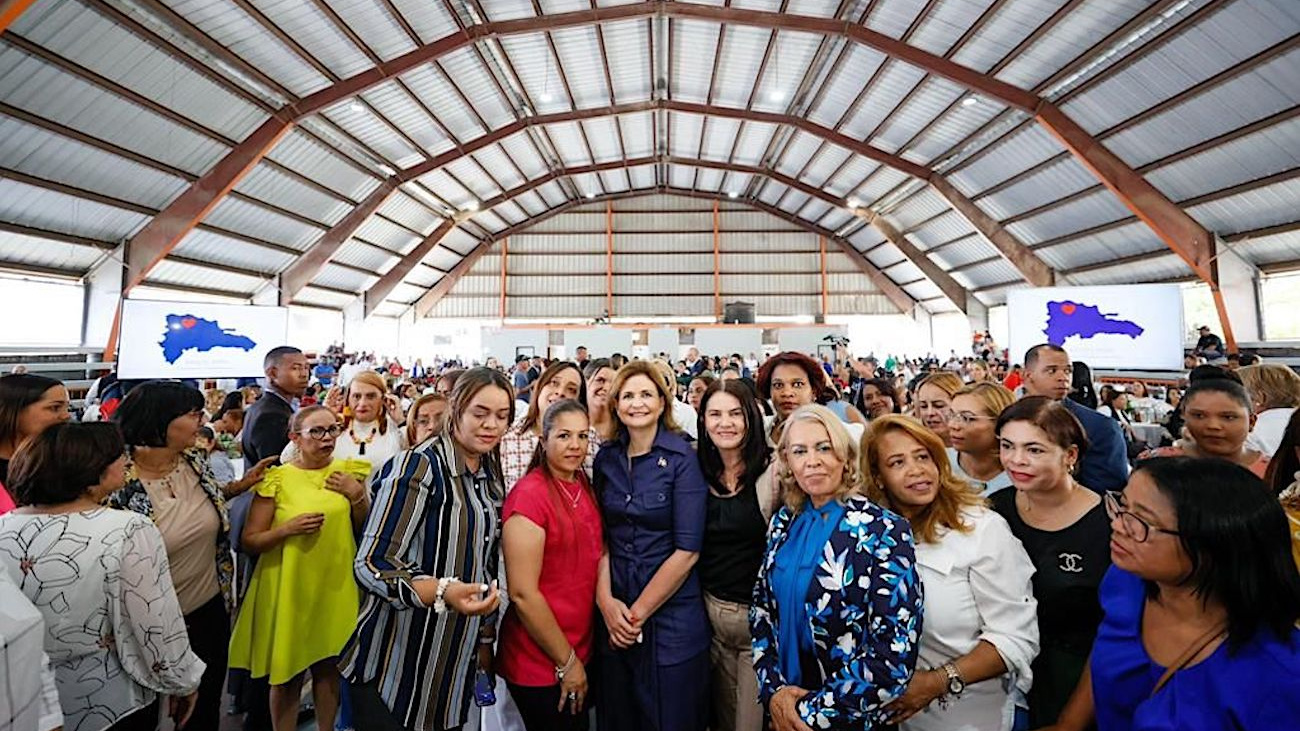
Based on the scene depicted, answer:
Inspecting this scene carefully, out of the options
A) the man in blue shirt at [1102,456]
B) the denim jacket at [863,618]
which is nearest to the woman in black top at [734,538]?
the denim jacket at [863,618]

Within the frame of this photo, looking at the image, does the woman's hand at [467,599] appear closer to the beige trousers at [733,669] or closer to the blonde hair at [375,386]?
the beige trousers at [733,669]

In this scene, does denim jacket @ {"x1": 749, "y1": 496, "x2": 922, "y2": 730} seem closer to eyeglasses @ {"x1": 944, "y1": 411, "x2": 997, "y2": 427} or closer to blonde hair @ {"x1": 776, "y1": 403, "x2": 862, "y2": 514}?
blonde hair @ {"x1": 776, "y1": 403, "x2": 862, "y2": 514}

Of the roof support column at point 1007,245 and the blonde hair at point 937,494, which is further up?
the roof support column at point 1007,245

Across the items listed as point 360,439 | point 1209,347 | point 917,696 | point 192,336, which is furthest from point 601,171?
point 917,696

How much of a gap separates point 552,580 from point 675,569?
0.38 metres

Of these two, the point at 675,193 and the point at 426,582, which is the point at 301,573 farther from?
the point at 675,193

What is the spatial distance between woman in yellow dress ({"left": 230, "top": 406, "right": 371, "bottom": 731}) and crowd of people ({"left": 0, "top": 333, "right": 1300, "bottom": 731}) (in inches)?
0.4

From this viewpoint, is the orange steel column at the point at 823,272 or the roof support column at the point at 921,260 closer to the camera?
the roof support column at the point at 921,260

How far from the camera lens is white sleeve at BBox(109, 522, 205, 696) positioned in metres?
1.43

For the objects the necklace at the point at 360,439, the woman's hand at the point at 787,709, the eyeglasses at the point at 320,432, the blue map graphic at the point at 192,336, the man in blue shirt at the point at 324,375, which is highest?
the blue map graphic at the point at 192,336

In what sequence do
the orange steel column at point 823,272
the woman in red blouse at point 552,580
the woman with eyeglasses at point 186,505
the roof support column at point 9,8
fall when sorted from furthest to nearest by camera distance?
the orange steel column at point 823,272 → the roof support column at point 9,8 → the woman with eyeglasses at point 186,505 → the woman in red blouse at point 552,580

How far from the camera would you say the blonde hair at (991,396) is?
214 centimetres

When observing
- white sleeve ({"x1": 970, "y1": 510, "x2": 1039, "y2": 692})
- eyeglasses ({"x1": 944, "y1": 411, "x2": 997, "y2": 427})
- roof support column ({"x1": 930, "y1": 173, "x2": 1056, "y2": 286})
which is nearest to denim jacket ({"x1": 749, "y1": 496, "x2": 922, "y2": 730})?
white sleeve ({"x1": 970, "y1": 510, "x2": 1039, "y2": 692})

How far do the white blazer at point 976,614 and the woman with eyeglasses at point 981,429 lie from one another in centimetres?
74
